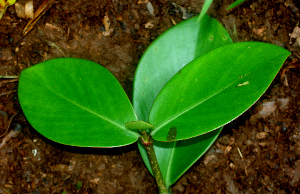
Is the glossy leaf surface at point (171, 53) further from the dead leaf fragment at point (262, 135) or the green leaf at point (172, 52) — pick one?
the dead leaf fragment at point (262, 135)

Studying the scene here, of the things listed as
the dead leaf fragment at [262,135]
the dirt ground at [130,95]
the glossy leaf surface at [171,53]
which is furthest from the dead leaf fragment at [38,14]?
the dead leaf fragment at [262,135]

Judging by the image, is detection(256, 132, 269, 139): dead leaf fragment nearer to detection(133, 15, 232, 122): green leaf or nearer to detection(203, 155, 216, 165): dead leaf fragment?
detection(203, 155, 216, 165): dead leaf fragment

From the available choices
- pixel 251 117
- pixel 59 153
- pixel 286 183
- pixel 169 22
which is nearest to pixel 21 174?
pixel 59 153

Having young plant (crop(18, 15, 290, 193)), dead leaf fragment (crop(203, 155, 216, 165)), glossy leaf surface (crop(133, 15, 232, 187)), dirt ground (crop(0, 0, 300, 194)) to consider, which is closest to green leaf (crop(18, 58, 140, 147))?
young plant (crop(18, 15, 290, 193))

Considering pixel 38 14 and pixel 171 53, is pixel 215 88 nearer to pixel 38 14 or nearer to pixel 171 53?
pixel 171 53

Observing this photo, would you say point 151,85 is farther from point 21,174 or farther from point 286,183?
point 286,183
